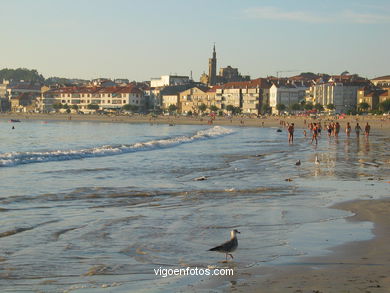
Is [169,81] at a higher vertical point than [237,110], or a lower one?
higher

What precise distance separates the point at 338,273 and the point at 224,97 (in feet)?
419

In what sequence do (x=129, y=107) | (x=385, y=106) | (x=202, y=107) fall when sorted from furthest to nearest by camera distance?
(x=129, y=107)
(x=202, y=107)
(x=385, y=106)

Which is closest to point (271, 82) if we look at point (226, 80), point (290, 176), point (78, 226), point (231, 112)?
point (231, 112)

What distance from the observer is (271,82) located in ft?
428

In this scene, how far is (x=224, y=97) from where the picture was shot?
443 ft

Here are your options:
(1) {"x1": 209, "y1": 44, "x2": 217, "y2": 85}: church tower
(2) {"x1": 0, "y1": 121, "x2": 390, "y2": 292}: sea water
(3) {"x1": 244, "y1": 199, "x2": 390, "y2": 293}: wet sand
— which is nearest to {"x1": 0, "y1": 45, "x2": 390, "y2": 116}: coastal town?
(1) {"x1": 209, "y1": 44, "x2": 217, "y2": 85}: church tower

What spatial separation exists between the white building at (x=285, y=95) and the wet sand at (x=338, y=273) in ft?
381

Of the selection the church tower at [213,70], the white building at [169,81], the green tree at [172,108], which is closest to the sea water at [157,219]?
the green tree at [172,108]

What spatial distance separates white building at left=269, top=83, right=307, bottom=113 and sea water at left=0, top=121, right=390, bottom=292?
10314 centimetres

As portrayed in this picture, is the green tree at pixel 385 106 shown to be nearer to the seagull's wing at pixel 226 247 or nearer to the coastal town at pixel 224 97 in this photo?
the coastal town at pixel 224 97

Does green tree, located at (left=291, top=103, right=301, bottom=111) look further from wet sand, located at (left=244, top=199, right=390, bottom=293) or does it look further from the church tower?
wet sand, located at (left=244, top=199, right=390, bottom=293)

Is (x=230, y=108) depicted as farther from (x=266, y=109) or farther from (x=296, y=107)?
(x=296, y=107)

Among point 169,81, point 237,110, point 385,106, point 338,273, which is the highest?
point 169,81

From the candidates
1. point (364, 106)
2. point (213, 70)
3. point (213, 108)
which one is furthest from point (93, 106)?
point (364, 106)
